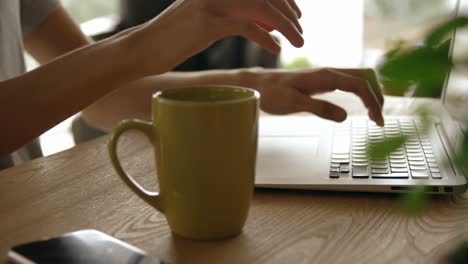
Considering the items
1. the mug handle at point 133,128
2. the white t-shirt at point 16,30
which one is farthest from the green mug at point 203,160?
the white t-shirt at point 16,30

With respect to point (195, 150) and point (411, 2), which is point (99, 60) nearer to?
point (195, 150)

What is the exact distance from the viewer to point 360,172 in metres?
0.63

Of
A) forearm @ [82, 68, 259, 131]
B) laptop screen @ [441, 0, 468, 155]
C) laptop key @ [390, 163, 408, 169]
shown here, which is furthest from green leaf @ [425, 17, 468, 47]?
forearm @ [82, 68, 259, 131]

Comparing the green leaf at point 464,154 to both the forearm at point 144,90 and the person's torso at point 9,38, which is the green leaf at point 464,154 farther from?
the person's torso at point 9,38

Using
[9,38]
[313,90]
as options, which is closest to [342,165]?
[313,90]

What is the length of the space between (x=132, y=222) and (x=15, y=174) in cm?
25

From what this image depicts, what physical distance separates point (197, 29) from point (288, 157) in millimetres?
193

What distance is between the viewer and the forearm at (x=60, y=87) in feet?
2.15

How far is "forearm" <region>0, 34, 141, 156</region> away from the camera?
0.65 metres

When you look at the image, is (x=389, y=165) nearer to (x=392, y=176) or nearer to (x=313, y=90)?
(x=392, y=176)

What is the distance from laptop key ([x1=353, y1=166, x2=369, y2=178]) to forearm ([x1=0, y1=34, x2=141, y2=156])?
10.7 inches

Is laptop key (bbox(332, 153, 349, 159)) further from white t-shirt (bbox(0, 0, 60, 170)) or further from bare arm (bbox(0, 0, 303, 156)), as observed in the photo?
white t-shirt (bbox(0, 0, 60, 170))

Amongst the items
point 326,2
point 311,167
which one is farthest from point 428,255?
point 326,2

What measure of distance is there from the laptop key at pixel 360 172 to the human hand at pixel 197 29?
0.15 metres
